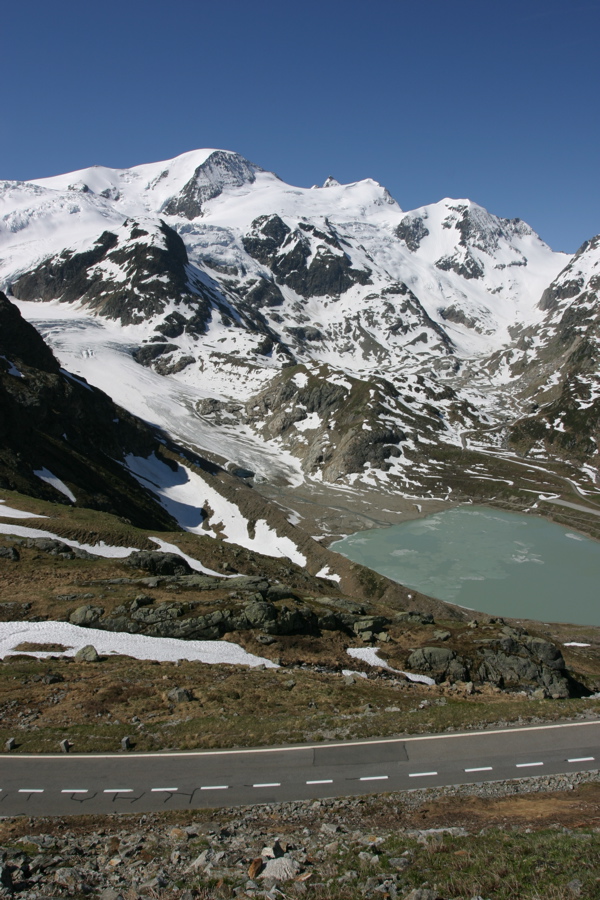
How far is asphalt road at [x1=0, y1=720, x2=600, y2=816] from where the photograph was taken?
19953mm

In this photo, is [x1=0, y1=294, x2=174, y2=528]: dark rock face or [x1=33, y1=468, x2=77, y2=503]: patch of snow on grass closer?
[x1=33, y1=468, x2=77, y2=503]: patch of snow on grass

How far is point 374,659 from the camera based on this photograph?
40.5 meters

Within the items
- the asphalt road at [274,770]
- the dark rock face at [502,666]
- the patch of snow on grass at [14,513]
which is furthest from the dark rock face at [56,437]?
the dark rock face at [502,666]

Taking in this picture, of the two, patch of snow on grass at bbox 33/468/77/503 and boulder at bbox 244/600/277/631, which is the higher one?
boulder at bbox 244/600/277/631

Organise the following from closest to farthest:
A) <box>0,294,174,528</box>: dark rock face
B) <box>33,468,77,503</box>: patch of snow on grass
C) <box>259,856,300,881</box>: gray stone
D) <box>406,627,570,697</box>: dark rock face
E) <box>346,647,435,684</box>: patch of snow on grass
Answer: <box>259,856,300,881</box>: gray stone < <box>346,647,435,684</box>: patch of snow on grass < <box>406,627,570,697</box>: dark rock face < <box>33,468,77,503</box>: patch of snow on grass < <box>0,294,174,528</box>: dark rock face

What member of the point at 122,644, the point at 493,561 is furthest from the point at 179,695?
the point at 493,561

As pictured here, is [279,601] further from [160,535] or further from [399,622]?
[160,535]

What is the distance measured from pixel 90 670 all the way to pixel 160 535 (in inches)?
1469

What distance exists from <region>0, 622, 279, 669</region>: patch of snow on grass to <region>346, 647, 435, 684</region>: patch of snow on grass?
801cm

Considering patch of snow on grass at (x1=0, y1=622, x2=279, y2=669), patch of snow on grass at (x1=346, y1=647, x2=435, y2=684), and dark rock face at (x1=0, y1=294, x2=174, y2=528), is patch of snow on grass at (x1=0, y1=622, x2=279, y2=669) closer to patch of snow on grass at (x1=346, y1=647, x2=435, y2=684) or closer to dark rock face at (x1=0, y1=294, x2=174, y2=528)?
patch of snow on grass at (x1=346, y1=647, x2=435, y2=684)

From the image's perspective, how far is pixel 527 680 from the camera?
132 feet

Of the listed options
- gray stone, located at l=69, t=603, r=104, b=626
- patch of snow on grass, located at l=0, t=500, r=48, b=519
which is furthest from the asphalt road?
patch of snow on grass, located at l=0, t=500, r=48, b=519

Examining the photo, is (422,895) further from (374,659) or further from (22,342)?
(22,342)

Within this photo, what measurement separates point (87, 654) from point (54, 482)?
54377 millimetres
